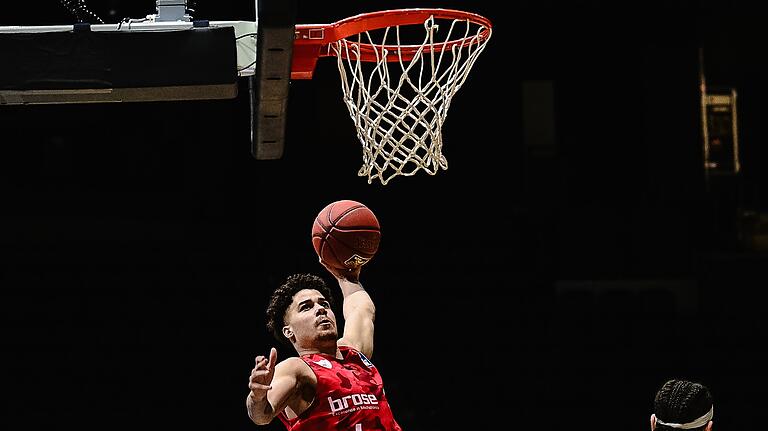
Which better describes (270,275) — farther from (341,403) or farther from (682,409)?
(682,409)

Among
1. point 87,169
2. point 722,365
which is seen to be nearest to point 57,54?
point 87,169

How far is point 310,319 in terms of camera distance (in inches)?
143

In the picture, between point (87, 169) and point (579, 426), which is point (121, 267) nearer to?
point (87, 169)

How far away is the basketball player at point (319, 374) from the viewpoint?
3.37 meters

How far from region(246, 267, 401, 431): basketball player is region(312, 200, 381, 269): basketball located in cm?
14

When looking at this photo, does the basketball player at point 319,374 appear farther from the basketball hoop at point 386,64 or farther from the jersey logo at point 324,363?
the basketball hoop at point 386,64

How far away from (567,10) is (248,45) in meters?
5.56

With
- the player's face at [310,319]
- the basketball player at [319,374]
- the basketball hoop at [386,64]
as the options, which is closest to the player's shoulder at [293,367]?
the basketball player at [319,374]

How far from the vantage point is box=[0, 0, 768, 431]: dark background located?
627 centimetres

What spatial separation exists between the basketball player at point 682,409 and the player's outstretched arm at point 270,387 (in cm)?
109

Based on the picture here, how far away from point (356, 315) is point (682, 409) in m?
1.69

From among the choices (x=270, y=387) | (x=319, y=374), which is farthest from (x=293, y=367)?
(x=270, y=387)

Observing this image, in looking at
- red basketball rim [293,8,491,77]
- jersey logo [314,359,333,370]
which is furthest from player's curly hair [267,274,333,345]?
red basketball rim [293,8,491,77]

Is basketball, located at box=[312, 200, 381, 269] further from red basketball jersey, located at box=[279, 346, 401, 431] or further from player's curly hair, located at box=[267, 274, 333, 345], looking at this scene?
red basketball jersey, located at box=[279, 346, 401, 431]
